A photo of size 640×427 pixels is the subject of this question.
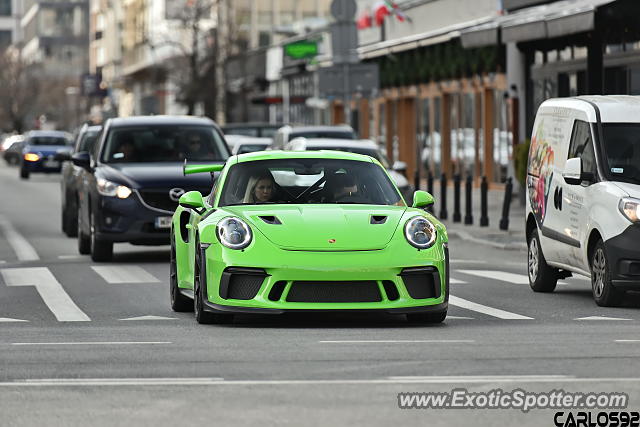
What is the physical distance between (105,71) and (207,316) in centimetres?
15214

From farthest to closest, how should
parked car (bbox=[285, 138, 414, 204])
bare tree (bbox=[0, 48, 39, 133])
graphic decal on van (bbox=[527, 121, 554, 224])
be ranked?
bare tree (bbox=[0, 48, 39, 133]) → parked car (bbox=[285, 138, 414, 204]) → graphic decal on van (bbox=[527, 121, 554, 224])

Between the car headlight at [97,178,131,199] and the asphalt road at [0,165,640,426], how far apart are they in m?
4.28

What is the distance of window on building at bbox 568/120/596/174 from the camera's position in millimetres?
16078

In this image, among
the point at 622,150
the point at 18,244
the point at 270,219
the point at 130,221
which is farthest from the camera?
the point at 18,244

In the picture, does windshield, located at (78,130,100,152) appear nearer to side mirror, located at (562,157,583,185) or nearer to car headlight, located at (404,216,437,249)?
side mirror, located at (562,157,583,185)

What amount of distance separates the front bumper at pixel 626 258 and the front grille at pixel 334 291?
9.29ft

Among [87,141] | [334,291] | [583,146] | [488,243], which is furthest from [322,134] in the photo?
[334,291]

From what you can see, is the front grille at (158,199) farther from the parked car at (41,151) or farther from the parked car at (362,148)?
the parked car at (41,151)

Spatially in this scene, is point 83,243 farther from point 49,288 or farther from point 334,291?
point 334,291

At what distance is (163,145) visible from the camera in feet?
76.7

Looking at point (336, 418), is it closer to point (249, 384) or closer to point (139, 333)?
point (249, 384)

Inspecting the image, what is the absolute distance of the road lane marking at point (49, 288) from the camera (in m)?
14.9

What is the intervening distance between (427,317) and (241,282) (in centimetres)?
139

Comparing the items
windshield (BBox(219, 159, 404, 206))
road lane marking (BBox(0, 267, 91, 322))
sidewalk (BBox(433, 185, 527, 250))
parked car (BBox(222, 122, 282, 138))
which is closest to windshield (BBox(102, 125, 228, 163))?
road lane marking (BBox(0, 267, 91, 322))
